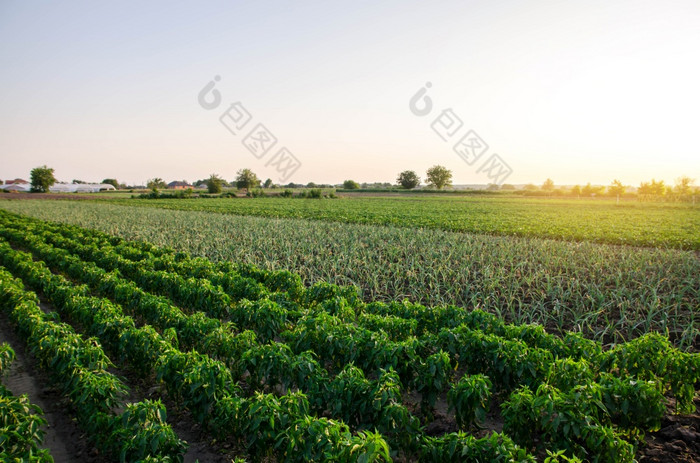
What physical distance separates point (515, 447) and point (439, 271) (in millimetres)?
7937

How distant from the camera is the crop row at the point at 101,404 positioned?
11.1 ft

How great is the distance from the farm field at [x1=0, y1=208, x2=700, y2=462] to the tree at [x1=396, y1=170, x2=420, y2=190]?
125 metres

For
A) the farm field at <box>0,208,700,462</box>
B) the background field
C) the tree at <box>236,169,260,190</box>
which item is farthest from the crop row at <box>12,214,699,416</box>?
the tree at <box>236,169,260,190</box>

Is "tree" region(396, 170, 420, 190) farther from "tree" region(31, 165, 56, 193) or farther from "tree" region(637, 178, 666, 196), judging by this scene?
"tree" region(31, 165, 56, 193)

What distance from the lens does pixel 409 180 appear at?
424 feet

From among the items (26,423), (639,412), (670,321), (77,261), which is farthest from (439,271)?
(77,261)

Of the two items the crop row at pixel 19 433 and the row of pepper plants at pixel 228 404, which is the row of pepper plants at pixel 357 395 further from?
the crop row at pixel 19 433

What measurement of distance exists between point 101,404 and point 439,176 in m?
130

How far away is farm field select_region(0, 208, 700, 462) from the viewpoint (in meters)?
3.33

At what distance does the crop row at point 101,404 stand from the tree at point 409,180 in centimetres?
12669

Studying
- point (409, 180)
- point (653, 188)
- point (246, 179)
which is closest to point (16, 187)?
point (246, 179)

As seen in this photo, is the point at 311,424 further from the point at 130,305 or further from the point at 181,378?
the point at 130,305

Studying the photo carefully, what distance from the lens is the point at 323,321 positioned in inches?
212

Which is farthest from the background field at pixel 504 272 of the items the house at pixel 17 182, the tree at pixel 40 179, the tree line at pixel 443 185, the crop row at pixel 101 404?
the house at pixel 17 182
